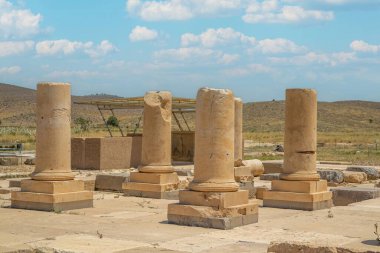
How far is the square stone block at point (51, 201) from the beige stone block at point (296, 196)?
423 cm

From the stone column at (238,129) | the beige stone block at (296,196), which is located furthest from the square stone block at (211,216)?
the stone column at (238,129)

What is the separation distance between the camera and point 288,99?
49.0 ft

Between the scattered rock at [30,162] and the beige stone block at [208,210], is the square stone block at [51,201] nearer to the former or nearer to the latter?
the beige stone block at [208,210]

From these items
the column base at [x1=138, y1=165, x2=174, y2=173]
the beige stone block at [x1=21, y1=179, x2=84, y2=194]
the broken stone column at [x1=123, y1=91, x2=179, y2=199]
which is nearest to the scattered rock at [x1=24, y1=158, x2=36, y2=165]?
the broken stone column at [x1=123, y1=91, x2=179, y2=199]

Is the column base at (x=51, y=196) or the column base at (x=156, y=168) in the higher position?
the column base at (x=156, y=168)

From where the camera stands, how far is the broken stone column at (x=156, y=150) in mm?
16406

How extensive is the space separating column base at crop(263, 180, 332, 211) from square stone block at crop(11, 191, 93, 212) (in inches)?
170

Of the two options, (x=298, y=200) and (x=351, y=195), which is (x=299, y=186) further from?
(x=351, y=195)

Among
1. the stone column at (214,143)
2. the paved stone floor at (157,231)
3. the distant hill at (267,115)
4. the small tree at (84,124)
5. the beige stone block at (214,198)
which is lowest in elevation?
the paved stone floor at (157,231)

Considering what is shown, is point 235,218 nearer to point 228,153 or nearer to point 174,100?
point 228,153

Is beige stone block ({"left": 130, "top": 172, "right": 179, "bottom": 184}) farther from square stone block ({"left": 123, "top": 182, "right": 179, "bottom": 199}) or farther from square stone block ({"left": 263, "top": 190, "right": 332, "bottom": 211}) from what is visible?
square stone block ({"left": 263, "top": 190, "right": 332, "bottom": 211})

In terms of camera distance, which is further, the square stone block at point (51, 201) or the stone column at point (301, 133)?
the stone column at point (301, 133)

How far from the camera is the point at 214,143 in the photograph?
12.1 metres

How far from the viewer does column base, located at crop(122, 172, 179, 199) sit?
54.1 feet
